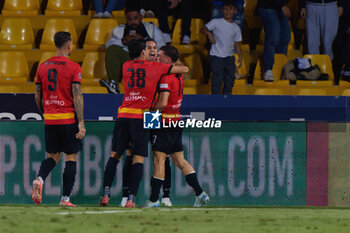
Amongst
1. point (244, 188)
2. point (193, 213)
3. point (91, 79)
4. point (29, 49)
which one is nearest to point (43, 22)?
point (29, 49)

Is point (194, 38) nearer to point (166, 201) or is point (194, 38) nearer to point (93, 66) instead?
point (93, 66)

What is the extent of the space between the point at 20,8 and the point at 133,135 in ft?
24.0

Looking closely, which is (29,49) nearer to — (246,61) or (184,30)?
(184,30)

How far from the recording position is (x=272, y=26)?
13555 mm

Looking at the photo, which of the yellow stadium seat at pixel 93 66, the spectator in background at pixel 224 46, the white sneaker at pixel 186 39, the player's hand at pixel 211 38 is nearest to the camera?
the spectator in background at pixel 224 46

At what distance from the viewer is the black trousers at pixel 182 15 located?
13.7 meters

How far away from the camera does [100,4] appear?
14375mm

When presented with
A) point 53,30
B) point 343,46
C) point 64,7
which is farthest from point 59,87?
point 343,46

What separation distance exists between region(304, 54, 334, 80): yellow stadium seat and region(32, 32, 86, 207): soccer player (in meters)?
6.24

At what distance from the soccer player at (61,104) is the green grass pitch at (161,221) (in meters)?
0.92

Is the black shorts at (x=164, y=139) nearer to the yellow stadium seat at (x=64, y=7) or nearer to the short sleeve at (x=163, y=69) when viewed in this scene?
the short sleeve at (x=163, y=69)

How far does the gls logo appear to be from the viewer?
8.72m

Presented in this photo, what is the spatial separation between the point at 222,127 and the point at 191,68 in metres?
3.40

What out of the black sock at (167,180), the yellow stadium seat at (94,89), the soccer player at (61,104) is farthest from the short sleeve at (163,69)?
the yellow stadium seat at (94,89)
